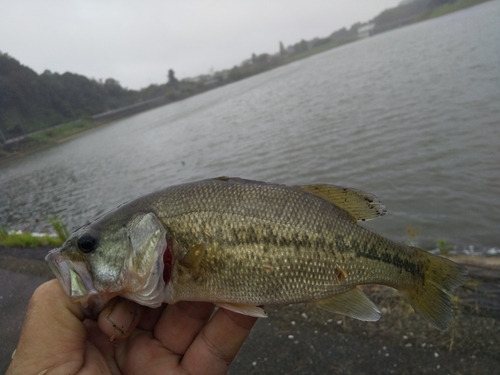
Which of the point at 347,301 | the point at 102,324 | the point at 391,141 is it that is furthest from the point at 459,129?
the point at 102,324

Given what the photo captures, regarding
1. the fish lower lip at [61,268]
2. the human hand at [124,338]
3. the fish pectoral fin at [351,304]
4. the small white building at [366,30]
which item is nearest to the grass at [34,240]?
Answer: the human hand at [124,338]

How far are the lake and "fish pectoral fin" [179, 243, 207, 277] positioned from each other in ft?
15.8

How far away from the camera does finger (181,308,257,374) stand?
2547mm

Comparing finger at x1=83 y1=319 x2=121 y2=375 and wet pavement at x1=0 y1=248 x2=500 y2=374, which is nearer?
finger at x1=83 y1=319 x2=121 y2=375

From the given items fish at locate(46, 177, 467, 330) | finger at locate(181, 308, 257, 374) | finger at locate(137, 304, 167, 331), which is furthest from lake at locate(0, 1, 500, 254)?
finger at locate(137, 304, 167, 331)

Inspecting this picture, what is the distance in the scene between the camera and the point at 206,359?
255 cm

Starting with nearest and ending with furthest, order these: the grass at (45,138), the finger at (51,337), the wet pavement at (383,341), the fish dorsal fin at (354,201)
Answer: the finger at (51,337) < the fish dorsal fin at (354,201) < the wet pavement at (383,341) < the grass at (45,138)

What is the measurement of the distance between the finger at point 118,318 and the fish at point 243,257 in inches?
3.9

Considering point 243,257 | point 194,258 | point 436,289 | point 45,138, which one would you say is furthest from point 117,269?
point 45,138

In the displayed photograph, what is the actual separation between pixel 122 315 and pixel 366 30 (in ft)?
517

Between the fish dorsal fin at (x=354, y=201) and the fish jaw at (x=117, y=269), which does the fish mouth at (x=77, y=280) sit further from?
the fish dorsal fin at (x=354, y=201)

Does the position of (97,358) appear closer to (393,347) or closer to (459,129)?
(393,347)

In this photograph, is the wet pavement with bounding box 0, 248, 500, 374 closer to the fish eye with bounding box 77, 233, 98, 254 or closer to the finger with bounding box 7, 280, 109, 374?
the finger with bounding box 7, 280, 109, 374

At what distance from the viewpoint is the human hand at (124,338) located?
2.00 m
